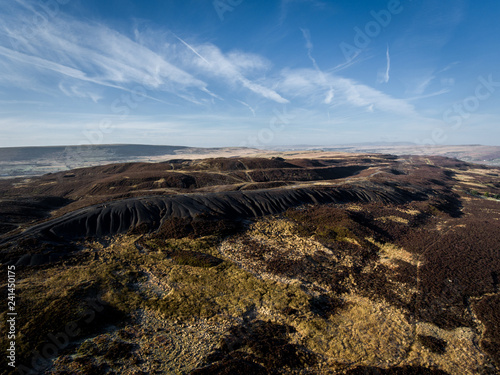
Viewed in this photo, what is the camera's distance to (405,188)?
50938mm

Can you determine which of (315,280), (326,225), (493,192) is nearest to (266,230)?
(326,225)

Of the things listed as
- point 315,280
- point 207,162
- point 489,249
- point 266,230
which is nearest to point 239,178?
point 207,162

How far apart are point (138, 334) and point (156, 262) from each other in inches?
339

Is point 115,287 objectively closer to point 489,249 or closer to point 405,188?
point 489,249

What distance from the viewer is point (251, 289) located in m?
17.1

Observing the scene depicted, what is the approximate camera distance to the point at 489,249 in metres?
23.6

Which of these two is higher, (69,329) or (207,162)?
(207,162)

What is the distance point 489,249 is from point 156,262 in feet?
113

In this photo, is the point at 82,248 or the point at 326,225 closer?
the point at 82,248

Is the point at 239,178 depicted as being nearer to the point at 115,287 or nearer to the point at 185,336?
the point at 115,287

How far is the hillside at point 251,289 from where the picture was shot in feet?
36.8

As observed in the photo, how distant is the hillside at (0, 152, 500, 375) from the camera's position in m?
11.2

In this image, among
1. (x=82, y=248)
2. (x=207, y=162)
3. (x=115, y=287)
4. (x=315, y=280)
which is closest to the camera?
(x=115, y=287)

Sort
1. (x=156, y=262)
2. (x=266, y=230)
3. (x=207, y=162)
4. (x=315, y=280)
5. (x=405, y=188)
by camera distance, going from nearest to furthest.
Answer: (x=315, y=280)
(x=156, y=262)
(x=266, y=230)
(x=405, y=188)
(x=207, y=162)
